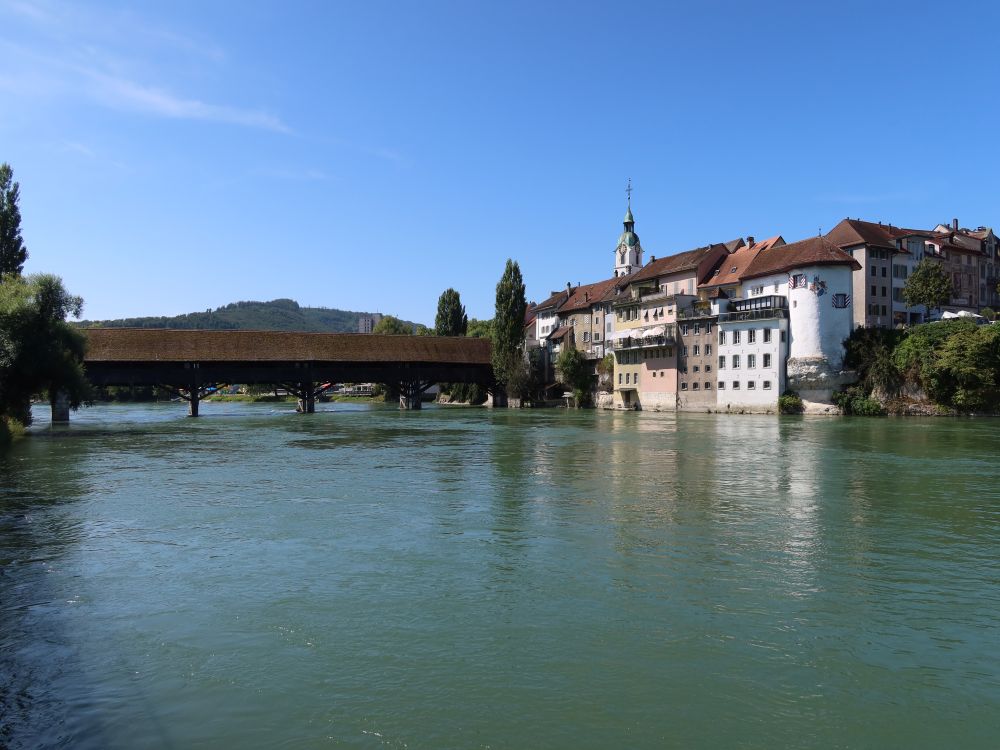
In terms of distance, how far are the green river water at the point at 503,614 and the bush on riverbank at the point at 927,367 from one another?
29961 millimetres

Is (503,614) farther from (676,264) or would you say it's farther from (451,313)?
(451,313)

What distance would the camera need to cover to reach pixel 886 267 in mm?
51781

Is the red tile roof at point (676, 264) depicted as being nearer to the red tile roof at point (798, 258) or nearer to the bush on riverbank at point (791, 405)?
the red tile roof at point (798, 258)

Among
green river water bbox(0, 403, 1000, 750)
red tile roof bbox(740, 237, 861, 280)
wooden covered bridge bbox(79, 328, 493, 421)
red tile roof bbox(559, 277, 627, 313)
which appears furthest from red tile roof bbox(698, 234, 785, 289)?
green river water bbox(0, 403, 1000, 750)

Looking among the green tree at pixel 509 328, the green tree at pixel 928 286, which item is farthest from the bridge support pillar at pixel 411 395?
the green tree at pixel 928 286

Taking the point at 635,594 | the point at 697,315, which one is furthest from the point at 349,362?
the point at 635,594

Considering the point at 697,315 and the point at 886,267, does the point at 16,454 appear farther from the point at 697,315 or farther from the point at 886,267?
the point at 886,267

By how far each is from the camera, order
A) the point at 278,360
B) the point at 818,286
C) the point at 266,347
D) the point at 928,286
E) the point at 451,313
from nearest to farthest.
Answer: the point at 818,286, the point at 928,286, the point at 278,360, the point at 266,347, the point at 451,313

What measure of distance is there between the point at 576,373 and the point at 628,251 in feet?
92.9

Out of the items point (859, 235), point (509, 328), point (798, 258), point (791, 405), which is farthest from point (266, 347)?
point (859, 235)

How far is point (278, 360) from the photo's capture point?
2131 inches

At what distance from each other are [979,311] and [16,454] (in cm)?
5946

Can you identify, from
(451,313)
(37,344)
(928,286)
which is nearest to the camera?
(37,344)

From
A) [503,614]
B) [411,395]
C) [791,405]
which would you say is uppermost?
[411,395]
